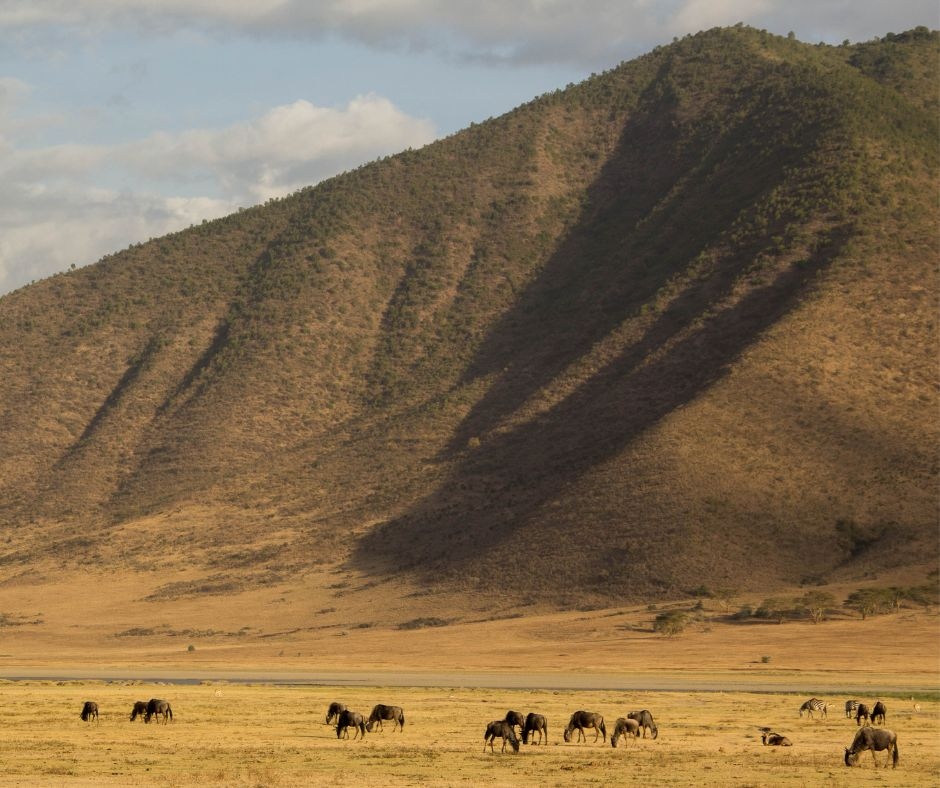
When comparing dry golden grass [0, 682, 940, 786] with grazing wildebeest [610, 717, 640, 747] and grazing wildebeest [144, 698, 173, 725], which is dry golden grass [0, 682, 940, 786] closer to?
grazing wildebeest [610, 717, 640, 747]

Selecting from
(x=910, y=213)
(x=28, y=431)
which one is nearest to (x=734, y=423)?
(x=910, y=213)

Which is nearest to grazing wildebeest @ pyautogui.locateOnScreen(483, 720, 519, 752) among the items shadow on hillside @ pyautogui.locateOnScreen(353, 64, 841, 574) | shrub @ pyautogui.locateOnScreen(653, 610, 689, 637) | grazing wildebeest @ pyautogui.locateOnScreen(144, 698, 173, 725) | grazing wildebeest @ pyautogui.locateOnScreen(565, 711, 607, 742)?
grazing wildebeest @ pyautogui.locateOnScreen(565, 711, 607, 742)

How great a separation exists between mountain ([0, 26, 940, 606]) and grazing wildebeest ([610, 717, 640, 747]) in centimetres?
5343

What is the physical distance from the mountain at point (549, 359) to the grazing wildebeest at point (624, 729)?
175 feet

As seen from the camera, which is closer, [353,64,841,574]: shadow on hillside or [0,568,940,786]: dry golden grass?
[0,568,940,786]: dry golden grass

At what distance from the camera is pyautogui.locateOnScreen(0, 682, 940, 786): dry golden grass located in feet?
93.3

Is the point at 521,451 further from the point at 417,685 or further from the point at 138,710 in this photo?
the point at 138,710

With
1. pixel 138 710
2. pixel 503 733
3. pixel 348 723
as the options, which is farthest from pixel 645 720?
pixel 138 710

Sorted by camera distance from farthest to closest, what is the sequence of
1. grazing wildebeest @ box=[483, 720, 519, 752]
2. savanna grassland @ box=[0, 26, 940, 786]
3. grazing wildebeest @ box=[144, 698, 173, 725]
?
savanna grassland @ box=[0, 26, 940, 786] < grazing wildebeest @ box=[144, 698, 173, 725] < grazing wildebeest @ box=[483, 720, 519, 752]

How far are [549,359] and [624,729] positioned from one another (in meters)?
96.5

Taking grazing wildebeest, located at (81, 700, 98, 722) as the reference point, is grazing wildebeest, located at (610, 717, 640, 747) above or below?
below

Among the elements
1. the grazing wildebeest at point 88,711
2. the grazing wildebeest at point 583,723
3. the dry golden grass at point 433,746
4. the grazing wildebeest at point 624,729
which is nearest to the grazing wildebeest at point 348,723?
the dry golden grass at point 433,746

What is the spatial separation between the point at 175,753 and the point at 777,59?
146 meters

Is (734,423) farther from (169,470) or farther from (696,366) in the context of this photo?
(169,470)
